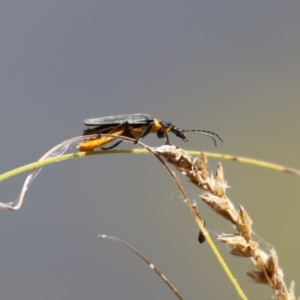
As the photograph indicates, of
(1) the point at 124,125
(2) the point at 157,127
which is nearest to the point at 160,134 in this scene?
(2) the point at 157,127

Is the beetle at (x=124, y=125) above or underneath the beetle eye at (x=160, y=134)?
above

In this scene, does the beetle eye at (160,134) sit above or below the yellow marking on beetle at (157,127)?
below

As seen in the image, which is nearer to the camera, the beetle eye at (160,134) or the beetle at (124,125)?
the beetle at (124,125)

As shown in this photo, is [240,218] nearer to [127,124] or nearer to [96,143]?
[96,143]

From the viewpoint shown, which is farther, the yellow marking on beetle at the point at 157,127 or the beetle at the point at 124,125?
the yellow marking on beetle at the point at 157,127

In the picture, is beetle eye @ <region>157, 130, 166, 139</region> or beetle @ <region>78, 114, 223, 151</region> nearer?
beetle @ <region>78, 114, 223, 151</region>

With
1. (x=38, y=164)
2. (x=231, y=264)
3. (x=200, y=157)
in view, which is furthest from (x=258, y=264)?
(x=231, y=264)

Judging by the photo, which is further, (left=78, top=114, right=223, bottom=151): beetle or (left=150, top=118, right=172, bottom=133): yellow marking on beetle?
(left=150, top=118, right=172, bottom=133): yellow marking on beetle

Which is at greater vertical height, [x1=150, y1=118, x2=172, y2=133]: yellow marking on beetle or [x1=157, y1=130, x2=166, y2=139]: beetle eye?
[x1=150, y1=118, x2=172, y2=133]: yellow marking on beetle

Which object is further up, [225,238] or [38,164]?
[38,164]

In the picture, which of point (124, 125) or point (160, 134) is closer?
point (124, 125)

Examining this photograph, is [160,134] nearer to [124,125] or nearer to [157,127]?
[157,127]
